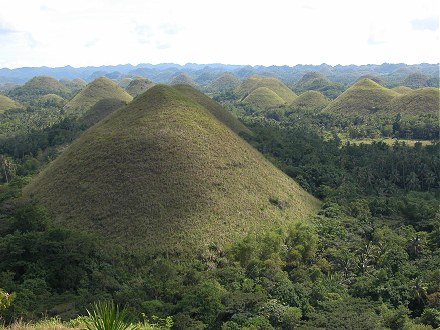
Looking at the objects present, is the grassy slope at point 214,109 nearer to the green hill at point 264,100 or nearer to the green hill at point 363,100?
the green hill at point 363,100

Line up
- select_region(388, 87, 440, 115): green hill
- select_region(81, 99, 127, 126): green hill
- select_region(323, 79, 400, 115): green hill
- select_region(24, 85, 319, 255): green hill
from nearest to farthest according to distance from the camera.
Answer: select_region(24, 85, 319, 255): green hill
select_region(81, 99, 127, 126): green hill
select_region(388, 87, 440, 115): green hill
select_region(323, 79, 400, 115): green hill

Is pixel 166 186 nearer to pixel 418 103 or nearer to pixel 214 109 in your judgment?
pixel 214 109

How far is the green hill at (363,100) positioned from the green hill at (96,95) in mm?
78700

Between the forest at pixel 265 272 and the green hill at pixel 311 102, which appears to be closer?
the forest at pixel 265 272

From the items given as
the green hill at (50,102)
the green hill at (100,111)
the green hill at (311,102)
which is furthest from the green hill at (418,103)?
the green hill at (50,102)

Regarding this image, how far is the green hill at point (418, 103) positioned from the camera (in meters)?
118

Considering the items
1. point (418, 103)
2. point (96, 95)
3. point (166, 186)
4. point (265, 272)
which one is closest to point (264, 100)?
point (418, 103)

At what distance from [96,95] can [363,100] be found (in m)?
101

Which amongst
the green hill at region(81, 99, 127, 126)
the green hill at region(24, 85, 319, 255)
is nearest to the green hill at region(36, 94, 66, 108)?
the green hill at region(81, 99, 127, 126)

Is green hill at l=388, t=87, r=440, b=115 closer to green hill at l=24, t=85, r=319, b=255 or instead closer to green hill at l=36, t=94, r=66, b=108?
green hill at l=24, t=85, r=319, b=255

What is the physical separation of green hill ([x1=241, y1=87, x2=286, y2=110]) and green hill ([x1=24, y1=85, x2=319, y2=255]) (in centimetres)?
10929

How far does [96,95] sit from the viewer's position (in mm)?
154250

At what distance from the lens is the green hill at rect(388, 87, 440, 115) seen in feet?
386

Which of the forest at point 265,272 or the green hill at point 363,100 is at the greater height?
the green hill at point 363,100
